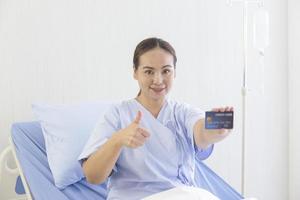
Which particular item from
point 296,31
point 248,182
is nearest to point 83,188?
point 248,182

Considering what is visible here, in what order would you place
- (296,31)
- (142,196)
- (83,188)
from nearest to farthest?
(142,196)
(83,188)
(296,31)

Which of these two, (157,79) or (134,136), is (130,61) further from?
(134,136)

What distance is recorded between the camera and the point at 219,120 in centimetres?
128

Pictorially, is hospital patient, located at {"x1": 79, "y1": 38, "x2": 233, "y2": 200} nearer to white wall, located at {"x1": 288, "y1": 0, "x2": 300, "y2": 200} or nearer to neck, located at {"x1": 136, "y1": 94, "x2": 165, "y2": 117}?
neck, located at {"x1": 136, "y1": 94, "x2": 165, "y2": 117}

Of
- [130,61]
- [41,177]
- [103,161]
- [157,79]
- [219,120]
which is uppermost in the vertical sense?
[130,61]

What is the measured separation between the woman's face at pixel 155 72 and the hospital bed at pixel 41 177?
549 mm

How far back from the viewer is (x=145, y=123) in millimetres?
1435

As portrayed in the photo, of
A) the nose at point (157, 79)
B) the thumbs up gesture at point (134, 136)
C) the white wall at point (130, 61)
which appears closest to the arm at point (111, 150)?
the thumbs up gesture at point (134, 136)

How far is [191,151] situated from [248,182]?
1.50m

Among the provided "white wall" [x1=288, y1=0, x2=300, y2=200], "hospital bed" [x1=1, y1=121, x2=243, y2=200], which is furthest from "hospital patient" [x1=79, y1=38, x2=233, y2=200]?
"white wall" [x1=288, y1=0, x2=300, y2=200]

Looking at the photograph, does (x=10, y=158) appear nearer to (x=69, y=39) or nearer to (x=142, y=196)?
(x=69, y=39)

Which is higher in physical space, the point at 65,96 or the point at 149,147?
the point at 65,96

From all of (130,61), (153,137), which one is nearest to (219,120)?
(153,137)

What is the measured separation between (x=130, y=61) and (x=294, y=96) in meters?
1.23
